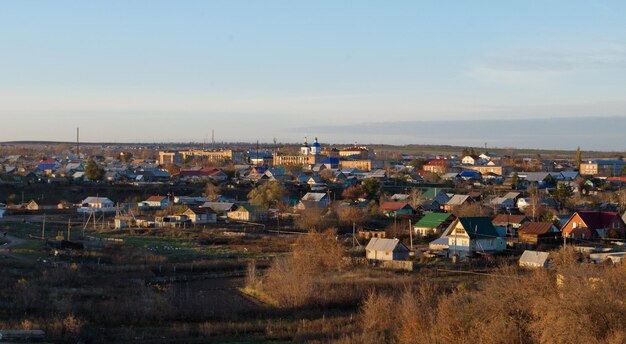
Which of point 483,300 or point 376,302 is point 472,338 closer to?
point 483,300

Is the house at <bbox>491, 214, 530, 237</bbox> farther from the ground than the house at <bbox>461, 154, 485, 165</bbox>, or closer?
closer

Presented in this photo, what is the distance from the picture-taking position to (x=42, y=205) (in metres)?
38.1

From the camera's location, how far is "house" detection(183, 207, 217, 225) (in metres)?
31.2

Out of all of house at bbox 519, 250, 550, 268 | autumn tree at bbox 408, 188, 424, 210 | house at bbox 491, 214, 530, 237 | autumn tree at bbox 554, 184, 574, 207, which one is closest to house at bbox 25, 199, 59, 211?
autumn tree at bbox 408, 188, 424, 210

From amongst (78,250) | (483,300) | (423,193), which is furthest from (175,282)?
(423,193)

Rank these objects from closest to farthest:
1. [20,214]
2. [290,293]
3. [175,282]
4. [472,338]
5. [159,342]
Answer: [472,338] → [159,342] → [290,293] → [175,282] → [20,214]

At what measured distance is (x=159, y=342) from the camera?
12.4m

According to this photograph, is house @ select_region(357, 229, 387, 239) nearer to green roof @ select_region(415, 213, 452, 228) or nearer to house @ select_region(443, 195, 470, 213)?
green roof @ select_region(415, 213, 452, 228)

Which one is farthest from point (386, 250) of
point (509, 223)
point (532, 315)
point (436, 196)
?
point (436, 196)

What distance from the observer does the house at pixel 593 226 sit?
83.9ft

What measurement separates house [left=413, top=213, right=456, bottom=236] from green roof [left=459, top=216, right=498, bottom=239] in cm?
316

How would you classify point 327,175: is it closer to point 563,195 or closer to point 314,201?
point 314,201

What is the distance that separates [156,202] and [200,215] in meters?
5.33

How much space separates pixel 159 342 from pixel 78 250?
417 inches
